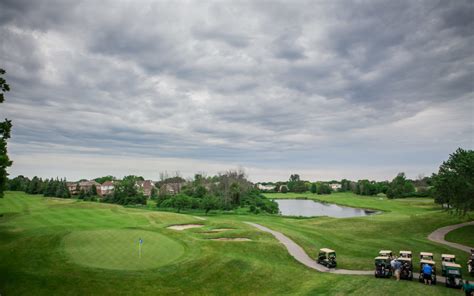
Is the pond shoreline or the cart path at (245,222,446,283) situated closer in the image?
the cart path at (245,222,446,283)

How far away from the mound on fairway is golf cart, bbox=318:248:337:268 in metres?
13.5

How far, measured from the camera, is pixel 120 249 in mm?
29297

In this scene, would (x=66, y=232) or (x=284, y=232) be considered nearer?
(x=66, y=232)

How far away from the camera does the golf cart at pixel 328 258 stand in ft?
87.9

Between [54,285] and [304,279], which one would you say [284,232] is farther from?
[54,285]

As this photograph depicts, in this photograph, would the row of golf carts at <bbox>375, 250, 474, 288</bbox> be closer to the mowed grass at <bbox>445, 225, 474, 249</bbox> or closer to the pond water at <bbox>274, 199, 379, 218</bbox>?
the mowed grass at <bbox>445, 225, 474, 249</bbox>

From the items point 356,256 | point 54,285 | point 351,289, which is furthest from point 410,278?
point 54,285

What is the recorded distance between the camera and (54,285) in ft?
70.9

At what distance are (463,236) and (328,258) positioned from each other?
26651 mm

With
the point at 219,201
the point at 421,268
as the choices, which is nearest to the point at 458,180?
the point at 421,268

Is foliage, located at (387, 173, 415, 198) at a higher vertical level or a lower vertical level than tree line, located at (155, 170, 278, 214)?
higher

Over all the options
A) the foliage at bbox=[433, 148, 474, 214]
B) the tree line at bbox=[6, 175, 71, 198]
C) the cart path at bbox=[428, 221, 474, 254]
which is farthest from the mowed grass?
the tree line at bbox=[6, 175, 71, 198]

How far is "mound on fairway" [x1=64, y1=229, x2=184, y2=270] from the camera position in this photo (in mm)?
25547

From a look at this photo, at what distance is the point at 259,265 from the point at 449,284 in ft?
45.7
